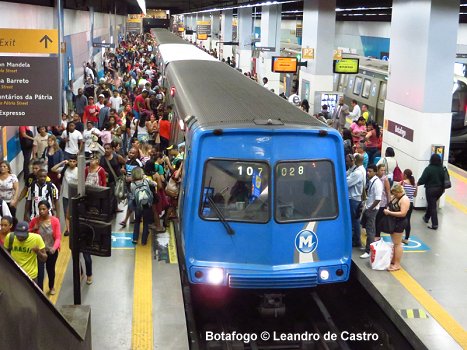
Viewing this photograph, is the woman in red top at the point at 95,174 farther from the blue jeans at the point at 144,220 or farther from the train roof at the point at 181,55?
the train roof at the point at 181,55

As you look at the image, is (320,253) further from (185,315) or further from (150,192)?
(150,192)

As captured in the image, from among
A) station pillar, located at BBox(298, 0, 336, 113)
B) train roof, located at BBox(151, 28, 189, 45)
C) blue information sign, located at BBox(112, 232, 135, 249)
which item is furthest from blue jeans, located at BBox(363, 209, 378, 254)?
train roof, located at BBox(151, 28, 189, 45)

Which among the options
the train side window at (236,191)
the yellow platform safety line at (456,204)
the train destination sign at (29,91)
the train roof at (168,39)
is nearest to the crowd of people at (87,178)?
the train destination sign at (29,91)

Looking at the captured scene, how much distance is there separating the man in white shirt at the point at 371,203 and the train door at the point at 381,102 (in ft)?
40.4

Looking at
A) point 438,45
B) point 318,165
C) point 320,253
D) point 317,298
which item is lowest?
point 317,298

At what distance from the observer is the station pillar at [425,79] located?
498 inches

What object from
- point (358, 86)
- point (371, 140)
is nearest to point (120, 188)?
point (371, 140)

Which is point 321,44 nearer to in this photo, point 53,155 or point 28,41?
point 53,155

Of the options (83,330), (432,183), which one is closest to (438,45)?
(432,183)

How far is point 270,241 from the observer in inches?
307

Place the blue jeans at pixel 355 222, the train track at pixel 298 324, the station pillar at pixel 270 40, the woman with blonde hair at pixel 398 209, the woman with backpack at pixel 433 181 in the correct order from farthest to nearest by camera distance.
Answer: the station pillar at pixel 270 40
the woman with backpack at pixel 433 181
the blue jeans at pixel 355 222
the woman with blonde hair at pixel 398 209
the train track at pixel 298 324

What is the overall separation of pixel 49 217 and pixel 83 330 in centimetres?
306

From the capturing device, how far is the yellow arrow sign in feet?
32.6

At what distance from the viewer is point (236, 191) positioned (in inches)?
308
